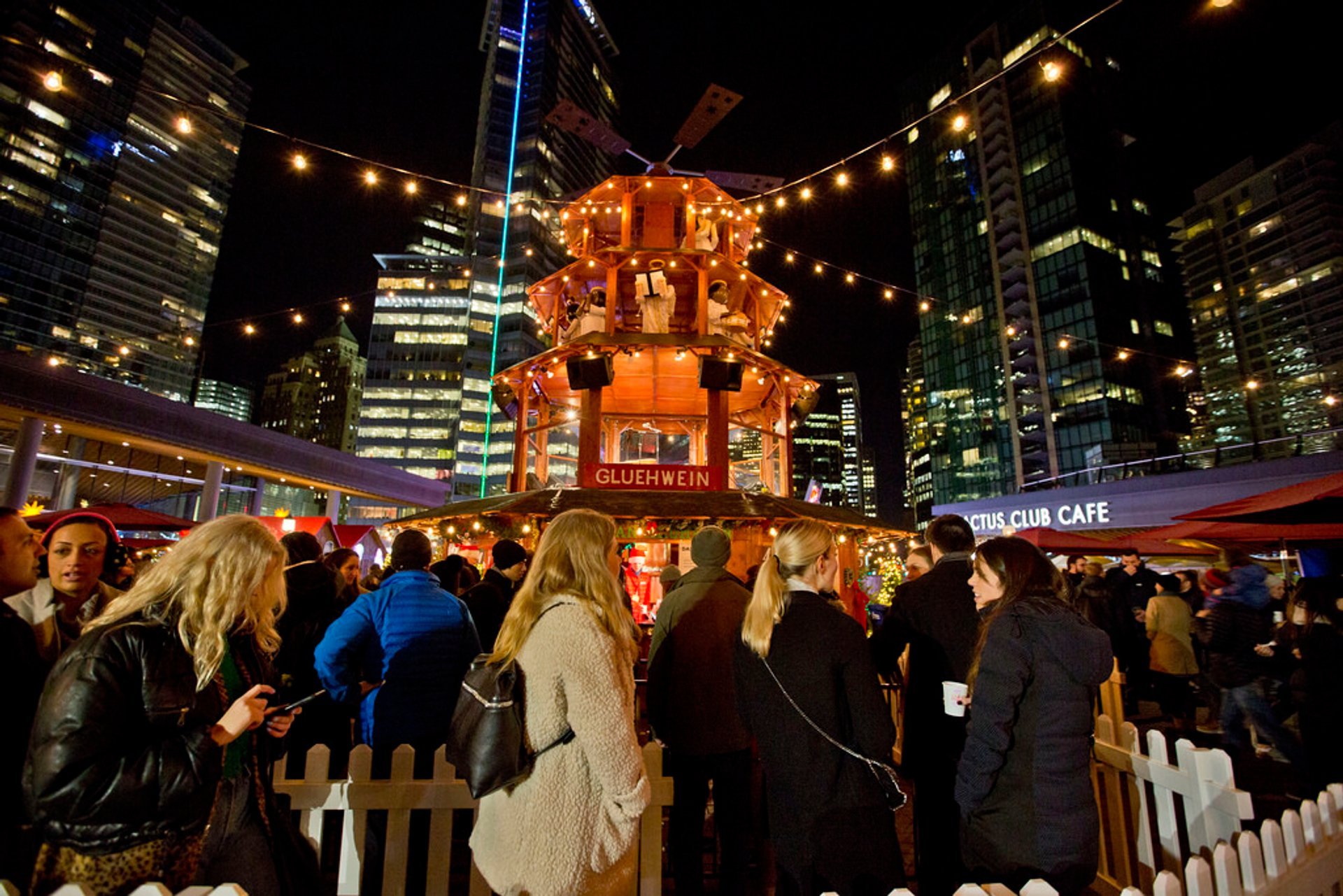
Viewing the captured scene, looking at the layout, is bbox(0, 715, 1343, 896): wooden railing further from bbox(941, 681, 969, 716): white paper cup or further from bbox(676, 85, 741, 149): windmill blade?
bbox(676, 85, 741, 149): windmill blade

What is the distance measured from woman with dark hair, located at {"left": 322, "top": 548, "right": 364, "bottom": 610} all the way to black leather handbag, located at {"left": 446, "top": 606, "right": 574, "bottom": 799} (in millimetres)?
3581

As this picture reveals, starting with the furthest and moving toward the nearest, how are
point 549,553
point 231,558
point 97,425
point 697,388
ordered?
point 97,425 → point 697,388 → point 549,553 → point 231,558

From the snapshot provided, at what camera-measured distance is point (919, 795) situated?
11.4 feet

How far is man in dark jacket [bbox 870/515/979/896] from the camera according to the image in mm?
3346

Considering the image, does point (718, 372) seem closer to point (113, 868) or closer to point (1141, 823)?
point (1141, 823)

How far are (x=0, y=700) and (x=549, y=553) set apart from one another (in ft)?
6.21

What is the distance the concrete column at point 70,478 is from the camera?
23781 millimetres

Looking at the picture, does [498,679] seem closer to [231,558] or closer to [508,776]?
[508,776]

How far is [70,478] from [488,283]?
77.1 metres

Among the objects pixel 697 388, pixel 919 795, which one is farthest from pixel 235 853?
pixel 697 388

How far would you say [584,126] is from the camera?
1286cm

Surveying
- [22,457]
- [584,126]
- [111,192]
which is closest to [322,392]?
[111,192]

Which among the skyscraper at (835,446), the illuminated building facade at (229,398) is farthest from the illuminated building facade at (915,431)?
the illuminated building facade at (229,398)

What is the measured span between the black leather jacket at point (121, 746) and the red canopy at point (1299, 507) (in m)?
9.52
